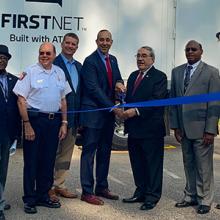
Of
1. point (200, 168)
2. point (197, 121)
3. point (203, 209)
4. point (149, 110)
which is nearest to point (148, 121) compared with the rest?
point (149, 110)

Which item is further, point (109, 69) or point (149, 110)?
point (109, 69)

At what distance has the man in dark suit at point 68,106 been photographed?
652 cm

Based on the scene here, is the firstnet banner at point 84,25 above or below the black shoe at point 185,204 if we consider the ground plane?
above

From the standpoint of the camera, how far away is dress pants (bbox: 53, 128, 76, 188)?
22.1 feet

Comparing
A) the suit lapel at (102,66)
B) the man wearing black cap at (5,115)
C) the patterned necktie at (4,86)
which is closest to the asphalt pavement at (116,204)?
the man wearing black cap at (5,115)

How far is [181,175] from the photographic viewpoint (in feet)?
27.4

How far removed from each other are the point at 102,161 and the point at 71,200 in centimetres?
60

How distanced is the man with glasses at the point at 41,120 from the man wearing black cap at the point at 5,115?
0.09 m

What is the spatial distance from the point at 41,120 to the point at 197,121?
5.59 ft

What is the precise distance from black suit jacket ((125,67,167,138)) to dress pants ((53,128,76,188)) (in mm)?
791

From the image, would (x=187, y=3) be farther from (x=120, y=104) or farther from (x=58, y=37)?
(x=120, y=104)

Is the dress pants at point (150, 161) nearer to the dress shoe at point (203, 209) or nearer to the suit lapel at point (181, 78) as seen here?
the dress shoe at point (203, 209)

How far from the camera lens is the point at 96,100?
6496mm

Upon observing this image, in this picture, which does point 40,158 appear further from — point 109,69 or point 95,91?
point 109,69
